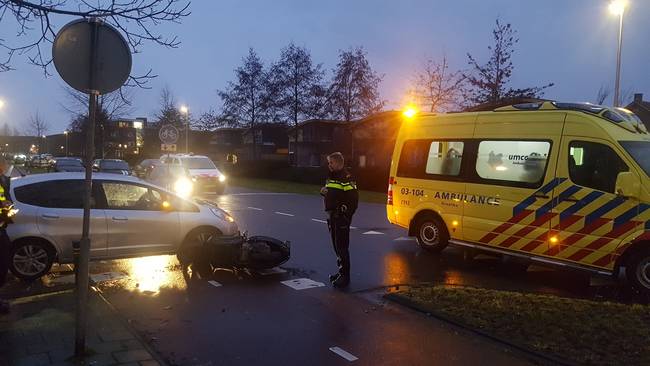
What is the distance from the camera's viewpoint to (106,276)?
7.70 m

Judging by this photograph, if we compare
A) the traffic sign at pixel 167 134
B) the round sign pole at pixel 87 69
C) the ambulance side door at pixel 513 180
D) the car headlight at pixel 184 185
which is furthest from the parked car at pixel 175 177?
the round sign pole at pixel 87 69

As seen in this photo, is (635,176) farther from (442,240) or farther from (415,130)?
(415,130)

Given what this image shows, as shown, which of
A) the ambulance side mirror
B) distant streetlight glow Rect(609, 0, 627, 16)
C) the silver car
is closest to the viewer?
the ambulance side mirror

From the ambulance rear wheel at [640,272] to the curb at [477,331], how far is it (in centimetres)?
315

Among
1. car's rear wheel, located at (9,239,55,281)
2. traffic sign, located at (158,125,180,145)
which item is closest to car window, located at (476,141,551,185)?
car's rear wheel, located at (9,239,55,281)

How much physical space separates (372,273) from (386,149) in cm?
3259

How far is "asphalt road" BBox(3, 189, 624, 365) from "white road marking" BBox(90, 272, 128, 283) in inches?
1.1

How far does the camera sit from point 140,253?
8062mm

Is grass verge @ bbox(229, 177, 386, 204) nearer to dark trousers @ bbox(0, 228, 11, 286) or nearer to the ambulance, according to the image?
the ambulance

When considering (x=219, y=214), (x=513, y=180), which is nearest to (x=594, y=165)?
(x=513, y=180)

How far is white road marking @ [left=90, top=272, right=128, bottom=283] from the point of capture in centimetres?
751

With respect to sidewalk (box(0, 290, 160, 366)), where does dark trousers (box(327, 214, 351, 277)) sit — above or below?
above

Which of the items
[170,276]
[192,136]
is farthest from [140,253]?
[192,136]

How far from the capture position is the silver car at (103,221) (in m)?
7.34
